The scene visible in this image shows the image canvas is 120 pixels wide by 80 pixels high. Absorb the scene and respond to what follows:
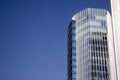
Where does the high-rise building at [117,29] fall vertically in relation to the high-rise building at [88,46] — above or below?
below

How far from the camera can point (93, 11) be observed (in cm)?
11212

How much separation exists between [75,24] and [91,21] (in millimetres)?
7130

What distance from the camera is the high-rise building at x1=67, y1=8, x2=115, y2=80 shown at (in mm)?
101688

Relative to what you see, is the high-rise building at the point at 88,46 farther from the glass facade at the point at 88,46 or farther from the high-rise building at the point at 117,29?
the high-rise building at the point at 117,29

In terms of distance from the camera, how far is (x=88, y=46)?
10544 centimetres

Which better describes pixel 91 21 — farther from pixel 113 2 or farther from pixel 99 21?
pixel 113 2

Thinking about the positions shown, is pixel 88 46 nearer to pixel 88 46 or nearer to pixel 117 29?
pixel 88 46

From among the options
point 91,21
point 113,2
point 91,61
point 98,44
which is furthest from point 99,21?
point 113,2

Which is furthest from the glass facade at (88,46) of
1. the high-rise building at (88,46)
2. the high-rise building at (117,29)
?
the high-rise building at (117,29)

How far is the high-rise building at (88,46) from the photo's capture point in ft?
334

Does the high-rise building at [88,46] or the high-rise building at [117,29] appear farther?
the high-rise building at [88,46]

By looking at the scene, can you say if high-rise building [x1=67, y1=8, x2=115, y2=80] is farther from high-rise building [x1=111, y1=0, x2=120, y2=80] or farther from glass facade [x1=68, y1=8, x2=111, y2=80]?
high-rise building [x1=111, y1=0, x2=120, y2=80]

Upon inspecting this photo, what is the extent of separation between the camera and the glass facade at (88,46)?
102 meters

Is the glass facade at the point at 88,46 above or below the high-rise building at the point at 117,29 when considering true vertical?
above
